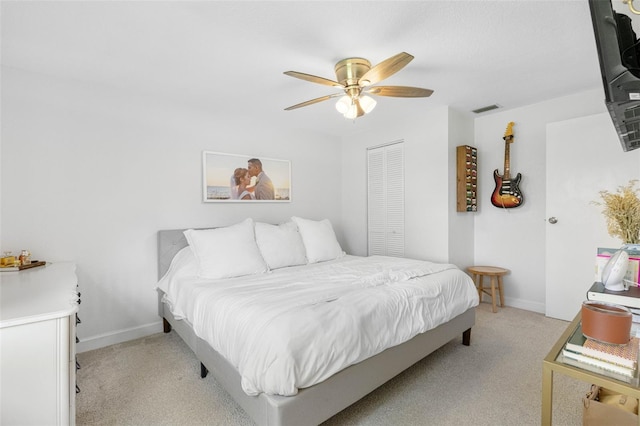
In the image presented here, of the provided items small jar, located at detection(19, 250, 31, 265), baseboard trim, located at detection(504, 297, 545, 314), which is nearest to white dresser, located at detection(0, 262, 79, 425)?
small jar, located at detection(19, 250, 31, 265)

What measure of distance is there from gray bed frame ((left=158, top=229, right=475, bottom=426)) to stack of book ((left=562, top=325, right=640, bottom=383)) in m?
0.86

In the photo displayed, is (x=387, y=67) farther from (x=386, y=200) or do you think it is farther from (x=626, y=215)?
(x=386, y=200)

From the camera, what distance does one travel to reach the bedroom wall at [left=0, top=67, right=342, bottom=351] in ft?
7.54

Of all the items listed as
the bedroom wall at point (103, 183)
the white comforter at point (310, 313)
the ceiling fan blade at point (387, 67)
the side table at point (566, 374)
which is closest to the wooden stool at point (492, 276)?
the white comforter at point (310, 313)

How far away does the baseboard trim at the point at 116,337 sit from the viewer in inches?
99.3

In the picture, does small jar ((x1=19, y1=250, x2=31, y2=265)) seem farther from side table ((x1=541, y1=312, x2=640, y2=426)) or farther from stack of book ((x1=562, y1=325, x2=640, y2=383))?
stack of book ((x1=562, y1=325, x2=640, y2=383))

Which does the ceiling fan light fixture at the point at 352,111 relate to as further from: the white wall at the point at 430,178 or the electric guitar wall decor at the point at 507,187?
the electric guitar wall decor at the point at 507,187

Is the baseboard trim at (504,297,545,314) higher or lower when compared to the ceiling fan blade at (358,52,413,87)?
lower

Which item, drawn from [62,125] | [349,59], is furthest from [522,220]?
[62,125]

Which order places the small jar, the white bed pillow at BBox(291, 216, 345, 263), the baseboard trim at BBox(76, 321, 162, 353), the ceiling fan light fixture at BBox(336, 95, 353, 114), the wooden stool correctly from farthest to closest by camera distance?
the wooden stool
the white bed pillow at BBox(291, 216, 345, 263)
the baseboard trim at BBox(76, 321, 162, 353)
the ceiling fan light fixture at BBox(336, 95, 353, 114)
the small jar

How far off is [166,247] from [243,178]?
1.14 m

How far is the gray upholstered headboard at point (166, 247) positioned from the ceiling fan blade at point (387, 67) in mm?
2244

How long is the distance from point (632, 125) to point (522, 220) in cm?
208

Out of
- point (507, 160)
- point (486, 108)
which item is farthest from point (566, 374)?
point (486, 108)
